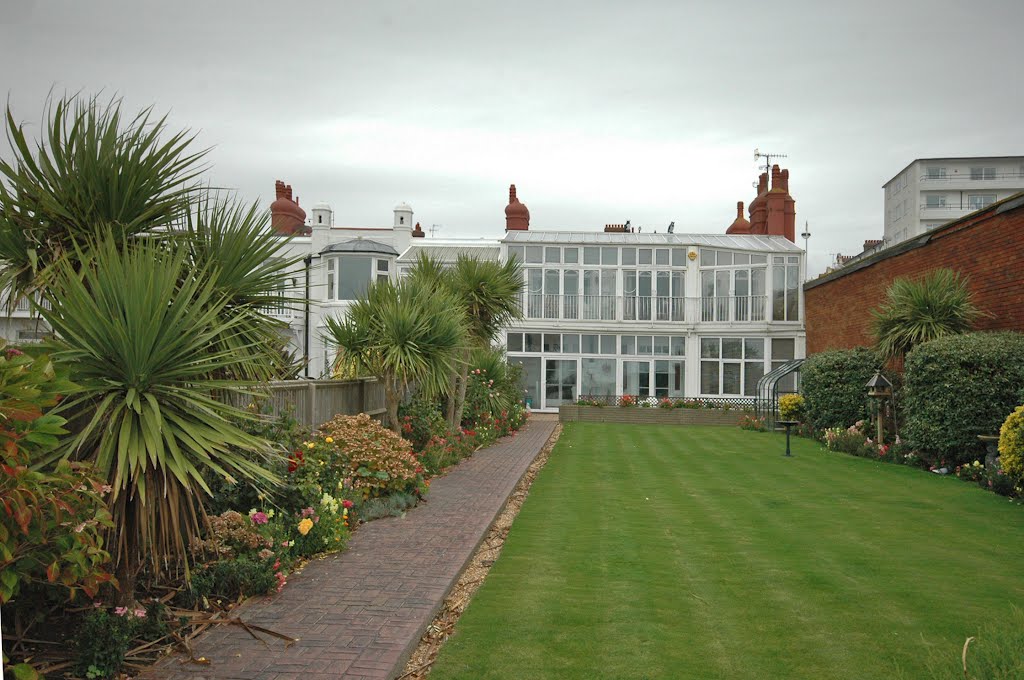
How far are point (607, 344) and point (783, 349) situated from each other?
6069mm

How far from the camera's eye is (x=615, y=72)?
11.3m

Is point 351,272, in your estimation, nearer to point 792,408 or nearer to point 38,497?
point 792,408

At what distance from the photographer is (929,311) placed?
13195mm

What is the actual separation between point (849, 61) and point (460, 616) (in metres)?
10.5

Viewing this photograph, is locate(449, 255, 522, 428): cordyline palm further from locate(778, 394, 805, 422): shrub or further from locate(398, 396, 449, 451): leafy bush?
locate(778, 394, 805, 422): shrub

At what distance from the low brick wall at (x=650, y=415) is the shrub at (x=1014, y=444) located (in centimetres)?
1385

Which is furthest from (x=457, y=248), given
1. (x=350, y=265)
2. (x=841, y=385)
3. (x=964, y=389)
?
(x=964, y=389)

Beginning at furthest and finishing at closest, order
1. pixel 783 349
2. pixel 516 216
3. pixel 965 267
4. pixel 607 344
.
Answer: pixel 516 216, pixel 607 344, pixel 783 349, pixel 965 267

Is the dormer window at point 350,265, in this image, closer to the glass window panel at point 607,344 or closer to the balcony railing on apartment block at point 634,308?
the balcony railing on apartment block at point 634,308

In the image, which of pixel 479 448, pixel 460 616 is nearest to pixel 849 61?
pixel 479 448

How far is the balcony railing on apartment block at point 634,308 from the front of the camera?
27234mm

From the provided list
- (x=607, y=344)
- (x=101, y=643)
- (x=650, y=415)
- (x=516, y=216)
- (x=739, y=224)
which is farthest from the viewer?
(x=739, y=224)

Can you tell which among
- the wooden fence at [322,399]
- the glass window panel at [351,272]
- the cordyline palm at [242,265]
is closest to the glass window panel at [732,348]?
the glass window panel at [351,272]

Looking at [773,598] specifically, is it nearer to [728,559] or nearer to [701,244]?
[728,559]
